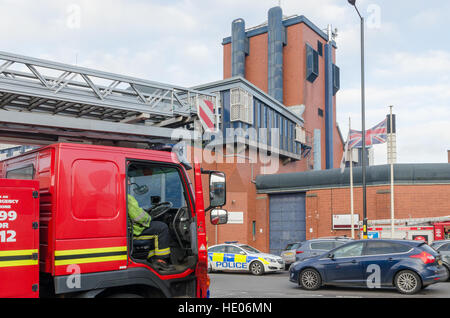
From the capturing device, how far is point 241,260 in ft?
68.8

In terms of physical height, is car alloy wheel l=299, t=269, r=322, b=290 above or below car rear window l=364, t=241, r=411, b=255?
below

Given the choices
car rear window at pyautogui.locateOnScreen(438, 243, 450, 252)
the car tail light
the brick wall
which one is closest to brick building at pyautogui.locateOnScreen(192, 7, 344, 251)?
the brick wall

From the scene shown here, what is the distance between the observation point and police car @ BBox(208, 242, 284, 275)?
20594 millimetres

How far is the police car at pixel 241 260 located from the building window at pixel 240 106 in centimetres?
1316

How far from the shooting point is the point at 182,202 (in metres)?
5.96

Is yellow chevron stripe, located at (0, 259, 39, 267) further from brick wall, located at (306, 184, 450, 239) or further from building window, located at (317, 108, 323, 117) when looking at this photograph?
building window, located at (317, 108, 323, 117)

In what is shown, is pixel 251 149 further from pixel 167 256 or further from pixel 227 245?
pixel 167 256

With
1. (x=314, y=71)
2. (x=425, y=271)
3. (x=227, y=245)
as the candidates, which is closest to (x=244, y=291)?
(x=425, y=271)

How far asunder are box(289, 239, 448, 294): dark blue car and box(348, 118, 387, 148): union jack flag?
35.8 ft

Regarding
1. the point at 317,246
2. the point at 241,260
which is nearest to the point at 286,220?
the point at 241,260

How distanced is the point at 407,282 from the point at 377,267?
0.85 metres

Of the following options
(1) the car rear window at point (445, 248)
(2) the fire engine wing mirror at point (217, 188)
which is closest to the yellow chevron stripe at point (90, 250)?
(2) the fire engine wing mirror at point (217, 188)

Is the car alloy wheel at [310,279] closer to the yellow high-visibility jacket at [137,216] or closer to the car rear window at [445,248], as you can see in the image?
the car rear window at [445,248]

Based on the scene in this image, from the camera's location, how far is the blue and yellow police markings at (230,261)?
821 inches
